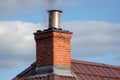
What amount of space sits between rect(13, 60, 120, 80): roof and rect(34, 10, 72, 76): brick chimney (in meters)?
0.45

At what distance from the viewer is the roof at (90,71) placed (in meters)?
23.9

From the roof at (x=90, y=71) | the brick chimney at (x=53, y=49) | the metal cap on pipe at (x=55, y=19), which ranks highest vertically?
the metal cap on pipe at (x=55, y=19)

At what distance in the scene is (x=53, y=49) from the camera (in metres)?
22.7

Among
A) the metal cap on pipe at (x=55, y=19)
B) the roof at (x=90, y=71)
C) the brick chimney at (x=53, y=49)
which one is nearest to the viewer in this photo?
the brick chimney at (x=53, y=49)

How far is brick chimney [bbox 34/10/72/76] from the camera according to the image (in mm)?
22719

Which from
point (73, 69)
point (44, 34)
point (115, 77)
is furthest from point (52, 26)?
point (115, 77)

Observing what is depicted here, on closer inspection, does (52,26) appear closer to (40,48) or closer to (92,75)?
(40,48)

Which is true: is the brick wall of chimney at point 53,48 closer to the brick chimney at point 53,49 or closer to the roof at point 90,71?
the brick chimney at point 53,49

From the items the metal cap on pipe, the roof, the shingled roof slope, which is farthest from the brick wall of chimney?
the shingled roof slope

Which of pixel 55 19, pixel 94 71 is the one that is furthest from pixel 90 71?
pixel 55 19

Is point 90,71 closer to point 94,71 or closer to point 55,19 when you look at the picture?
point 94,71

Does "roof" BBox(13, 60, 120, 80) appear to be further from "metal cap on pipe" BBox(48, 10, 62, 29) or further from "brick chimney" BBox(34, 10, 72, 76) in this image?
"metal cap on pipe" BBox(48, 10, 62, 29)

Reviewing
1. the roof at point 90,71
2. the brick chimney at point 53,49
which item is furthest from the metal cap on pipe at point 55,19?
the roof at point 90,71

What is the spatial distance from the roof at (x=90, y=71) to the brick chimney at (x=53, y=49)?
1.48 feet
